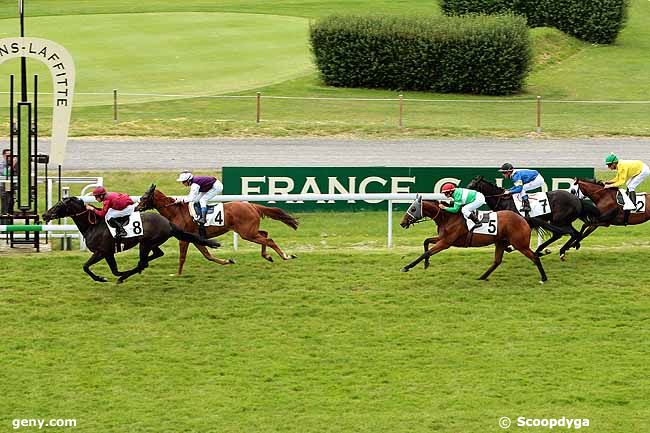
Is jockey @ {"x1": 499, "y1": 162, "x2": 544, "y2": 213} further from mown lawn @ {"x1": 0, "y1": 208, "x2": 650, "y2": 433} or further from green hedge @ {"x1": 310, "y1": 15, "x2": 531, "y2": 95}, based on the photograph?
green hedge @ {"x1": 310, "y1": 15, "x2": 531, "y2": 95}

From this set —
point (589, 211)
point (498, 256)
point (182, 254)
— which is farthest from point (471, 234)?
point (182, 254)

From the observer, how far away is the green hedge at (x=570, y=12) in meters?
38.8

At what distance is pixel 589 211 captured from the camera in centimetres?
1688

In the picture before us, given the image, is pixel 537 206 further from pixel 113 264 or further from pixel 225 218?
pixel 113 264

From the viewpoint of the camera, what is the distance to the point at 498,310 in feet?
48.2

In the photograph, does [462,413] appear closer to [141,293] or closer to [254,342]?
[254,342]

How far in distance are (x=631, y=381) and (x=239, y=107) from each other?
19.5 meters

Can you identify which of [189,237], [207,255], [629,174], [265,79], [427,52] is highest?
[427,52]

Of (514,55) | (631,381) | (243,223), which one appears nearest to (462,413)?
(631,381)

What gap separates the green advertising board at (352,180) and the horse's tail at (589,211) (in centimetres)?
333

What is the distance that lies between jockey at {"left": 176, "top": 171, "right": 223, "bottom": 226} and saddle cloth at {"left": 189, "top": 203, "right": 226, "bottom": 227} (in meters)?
0.04

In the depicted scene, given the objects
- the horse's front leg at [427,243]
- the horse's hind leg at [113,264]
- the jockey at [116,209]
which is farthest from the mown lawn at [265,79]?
the jockey at [116,209]

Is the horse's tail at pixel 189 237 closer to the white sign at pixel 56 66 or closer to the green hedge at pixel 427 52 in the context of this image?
the white sign at pixel 56 66

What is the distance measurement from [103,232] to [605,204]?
671cm
